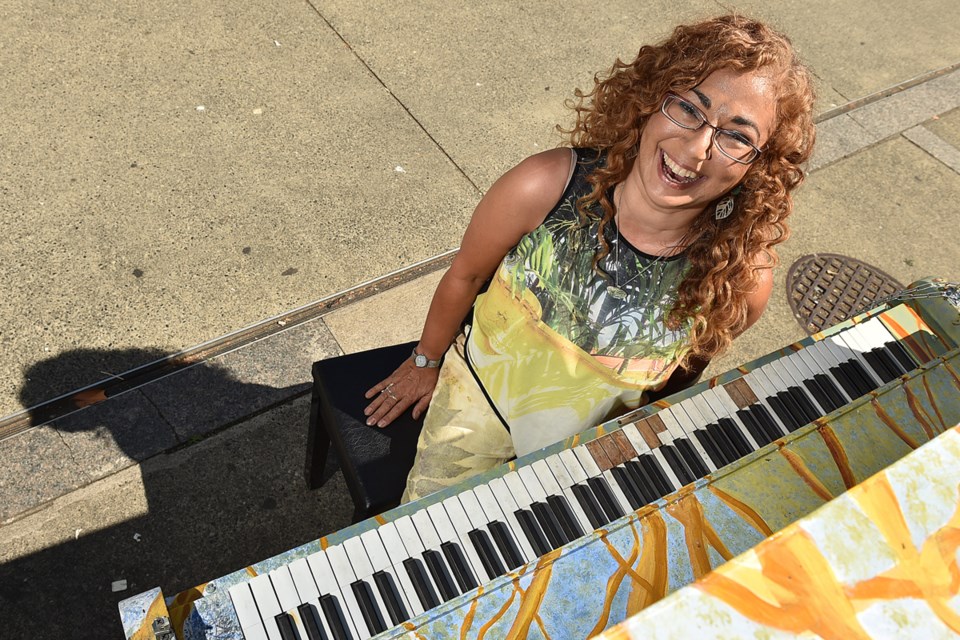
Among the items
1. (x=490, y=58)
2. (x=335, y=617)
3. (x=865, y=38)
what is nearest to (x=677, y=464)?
(x=335, y=617)

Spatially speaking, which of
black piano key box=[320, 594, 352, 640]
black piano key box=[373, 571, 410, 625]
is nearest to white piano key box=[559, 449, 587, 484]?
black piano key box=[373, 571, 410, 625]

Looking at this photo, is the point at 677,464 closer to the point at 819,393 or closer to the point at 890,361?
the point at 819,393

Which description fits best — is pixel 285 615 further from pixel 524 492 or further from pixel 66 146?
pixel 66 146

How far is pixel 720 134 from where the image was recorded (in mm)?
1753

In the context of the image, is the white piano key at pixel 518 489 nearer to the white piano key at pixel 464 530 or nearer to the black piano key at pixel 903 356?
the white piano key at pixel 464 530

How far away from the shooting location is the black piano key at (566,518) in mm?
1618

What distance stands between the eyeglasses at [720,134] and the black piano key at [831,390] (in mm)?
605

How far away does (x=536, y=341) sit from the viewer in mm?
2014

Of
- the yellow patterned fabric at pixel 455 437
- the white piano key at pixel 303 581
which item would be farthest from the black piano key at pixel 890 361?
the white piano key at pixel 303 581

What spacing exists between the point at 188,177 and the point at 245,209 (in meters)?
0.32

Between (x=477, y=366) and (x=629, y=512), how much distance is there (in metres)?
0.64

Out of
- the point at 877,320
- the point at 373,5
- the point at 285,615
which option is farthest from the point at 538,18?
the point at 285,615

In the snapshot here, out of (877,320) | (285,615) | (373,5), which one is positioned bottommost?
(373,5)

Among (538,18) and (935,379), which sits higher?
(935,379)
